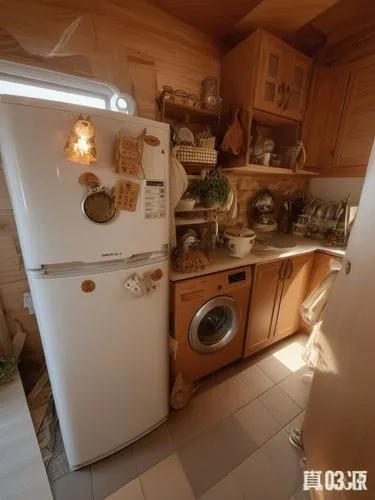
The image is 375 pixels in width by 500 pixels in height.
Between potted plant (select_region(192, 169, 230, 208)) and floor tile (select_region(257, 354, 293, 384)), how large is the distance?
4.41 ft

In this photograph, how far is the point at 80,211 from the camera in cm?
78

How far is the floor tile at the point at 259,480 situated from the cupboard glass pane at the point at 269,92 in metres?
2.19

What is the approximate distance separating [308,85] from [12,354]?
2874 millimetres

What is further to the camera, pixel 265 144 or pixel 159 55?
pixel 265 144

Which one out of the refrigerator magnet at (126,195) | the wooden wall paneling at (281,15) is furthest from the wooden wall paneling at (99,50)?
the refrigerator magnet at (126,195)

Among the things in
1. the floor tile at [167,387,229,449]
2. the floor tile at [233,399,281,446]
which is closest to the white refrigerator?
the floor tile at [167,387,229,449]

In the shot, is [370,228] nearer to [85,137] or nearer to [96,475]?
[85,137]

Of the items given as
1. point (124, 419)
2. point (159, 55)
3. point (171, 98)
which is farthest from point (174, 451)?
point (159, 55)

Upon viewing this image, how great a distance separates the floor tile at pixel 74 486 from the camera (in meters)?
0.99

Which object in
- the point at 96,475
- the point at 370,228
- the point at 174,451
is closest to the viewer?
the point at 370,228

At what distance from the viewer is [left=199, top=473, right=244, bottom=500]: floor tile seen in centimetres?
100

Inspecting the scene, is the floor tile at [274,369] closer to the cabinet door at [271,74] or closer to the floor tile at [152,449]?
the floor tile at [152,449]

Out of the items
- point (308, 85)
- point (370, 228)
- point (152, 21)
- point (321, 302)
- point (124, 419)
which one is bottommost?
point (124, 419)

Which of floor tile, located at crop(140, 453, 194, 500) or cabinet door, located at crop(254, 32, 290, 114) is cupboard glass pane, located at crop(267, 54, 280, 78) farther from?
floor tile, located at crop(140, 453, 194, 500)
